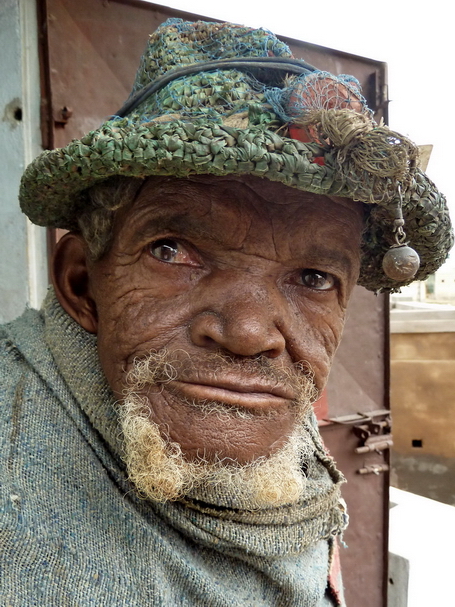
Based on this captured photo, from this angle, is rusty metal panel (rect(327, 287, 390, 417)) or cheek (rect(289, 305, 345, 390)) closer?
cheek (rect(289, 305, 345, 390))

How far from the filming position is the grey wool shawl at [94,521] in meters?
0.88

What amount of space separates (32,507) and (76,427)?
0.62 ft

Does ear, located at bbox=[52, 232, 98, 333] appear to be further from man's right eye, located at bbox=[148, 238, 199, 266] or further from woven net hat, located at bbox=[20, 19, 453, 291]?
man's right eye, located at bbox=[148, 238, 199, 266]

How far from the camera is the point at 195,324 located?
92 cm

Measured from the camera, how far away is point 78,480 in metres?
0.98

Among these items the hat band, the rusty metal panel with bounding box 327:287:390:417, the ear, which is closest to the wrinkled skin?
the ear

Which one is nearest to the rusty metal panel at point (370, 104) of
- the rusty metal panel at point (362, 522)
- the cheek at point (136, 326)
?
the rusty metal panel at point (362, 522)

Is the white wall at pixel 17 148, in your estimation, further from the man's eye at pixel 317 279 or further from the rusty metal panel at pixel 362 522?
the rusty metal panel at pixel 362 522

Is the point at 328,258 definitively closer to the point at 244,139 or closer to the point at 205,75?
the point at 244,139

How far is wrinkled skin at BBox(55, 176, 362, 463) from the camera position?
0.89 meters

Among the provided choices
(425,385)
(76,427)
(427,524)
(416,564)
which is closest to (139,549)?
(76,427)

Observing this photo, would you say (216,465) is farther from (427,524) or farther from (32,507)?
(427,524)

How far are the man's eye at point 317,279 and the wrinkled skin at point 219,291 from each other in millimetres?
14

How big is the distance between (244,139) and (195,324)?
0.38 m
